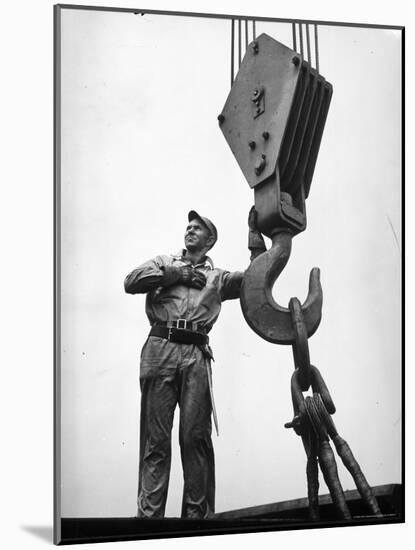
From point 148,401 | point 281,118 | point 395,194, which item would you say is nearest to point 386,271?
point 395,194

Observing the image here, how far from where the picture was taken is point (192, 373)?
8.06 meters

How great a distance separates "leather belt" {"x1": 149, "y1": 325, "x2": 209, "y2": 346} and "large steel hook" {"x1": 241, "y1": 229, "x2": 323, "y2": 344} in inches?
13.7

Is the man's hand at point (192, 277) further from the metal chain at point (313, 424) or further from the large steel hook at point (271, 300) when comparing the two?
the metal chain at point (313, 424)

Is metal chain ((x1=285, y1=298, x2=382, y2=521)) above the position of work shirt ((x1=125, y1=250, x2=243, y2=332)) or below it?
below

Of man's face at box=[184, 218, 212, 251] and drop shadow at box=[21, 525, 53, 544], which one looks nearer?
drop shadow at box=[21, 525, 53, 544]

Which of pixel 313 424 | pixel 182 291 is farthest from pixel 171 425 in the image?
pixel 313 424

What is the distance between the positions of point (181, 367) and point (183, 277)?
0.49 m

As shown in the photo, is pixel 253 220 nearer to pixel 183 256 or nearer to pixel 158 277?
pixel 183 256

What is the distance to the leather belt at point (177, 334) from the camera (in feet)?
26.3

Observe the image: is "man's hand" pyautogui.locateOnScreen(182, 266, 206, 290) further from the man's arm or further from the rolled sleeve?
the rolled sleeve

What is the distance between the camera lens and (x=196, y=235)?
321 inches

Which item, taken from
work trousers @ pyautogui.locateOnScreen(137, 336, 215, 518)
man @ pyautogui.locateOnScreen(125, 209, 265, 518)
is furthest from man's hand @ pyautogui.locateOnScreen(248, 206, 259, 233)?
work trousers @ pyautogui.locateOnScreen(137, 336, 215, 518)

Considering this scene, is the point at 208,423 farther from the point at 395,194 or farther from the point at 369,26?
the point at 369,26

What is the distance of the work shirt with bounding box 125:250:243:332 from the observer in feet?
26.2
